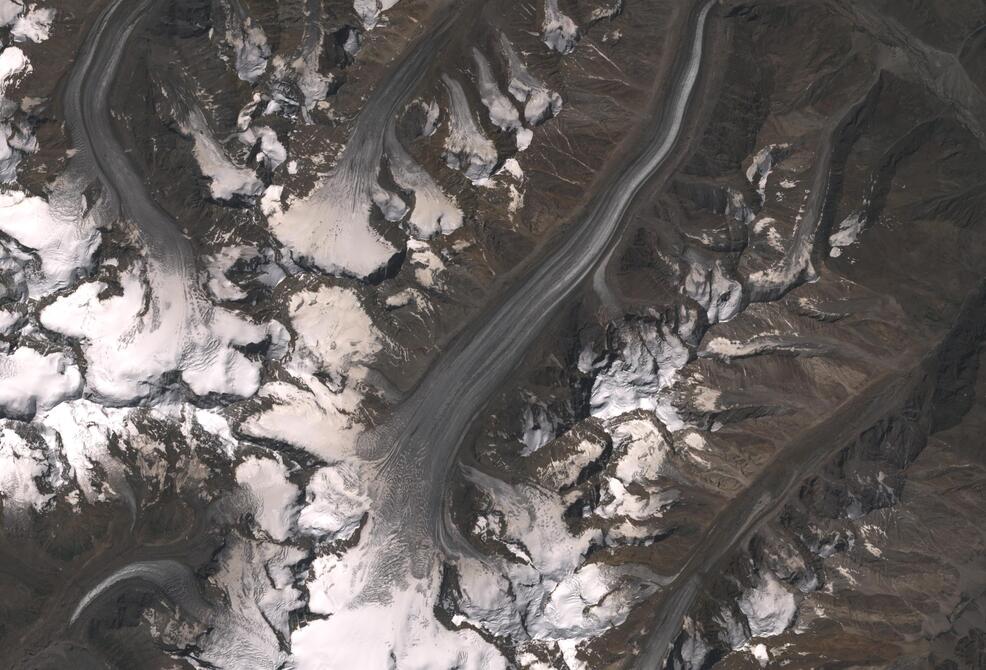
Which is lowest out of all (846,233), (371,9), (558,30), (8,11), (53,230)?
(53,230)

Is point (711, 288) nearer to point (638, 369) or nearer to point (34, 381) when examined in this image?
point (638, 369)

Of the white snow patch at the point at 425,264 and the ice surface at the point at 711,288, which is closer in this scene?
the white snow patch at the point at 425,264

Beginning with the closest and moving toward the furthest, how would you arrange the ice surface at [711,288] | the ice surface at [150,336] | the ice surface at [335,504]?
the ice surface at [335,504]
the ice surface at [150,336]
the ice surface at [711,288]

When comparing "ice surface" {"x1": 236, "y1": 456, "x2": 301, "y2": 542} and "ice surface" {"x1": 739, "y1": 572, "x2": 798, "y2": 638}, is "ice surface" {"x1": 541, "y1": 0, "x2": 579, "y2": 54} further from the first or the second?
"ice surface" {"x1": 739, "y1": 572, "x2": 798, "y2": 638}

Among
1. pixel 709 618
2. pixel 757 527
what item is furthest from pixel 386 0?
pixel 709 618

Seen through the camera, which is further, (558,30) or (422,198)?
(558,30)

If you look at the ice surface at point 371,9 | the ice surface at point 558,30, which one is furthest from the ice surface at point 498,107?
the ice surface at point 371,9

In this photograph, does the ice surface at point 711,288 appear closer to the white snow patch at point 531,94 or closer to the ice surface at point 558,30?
the white snow patch at point 531,94

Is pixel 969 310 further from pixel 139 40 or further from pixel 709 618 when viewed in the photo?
pixel 139 40

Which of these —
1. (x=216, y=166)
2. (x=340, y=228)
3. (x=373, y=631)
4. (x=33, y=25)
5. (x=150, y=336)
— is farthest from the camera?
(x=216, y=166)

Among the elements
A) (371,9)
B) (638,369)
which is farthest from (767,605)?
(371,9)

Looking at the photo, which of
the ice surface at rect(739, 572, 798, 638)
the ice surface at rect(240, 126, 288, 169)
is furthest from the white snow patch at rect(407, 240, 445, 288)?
the ice surface at rect(739, 572, 798, 638)
